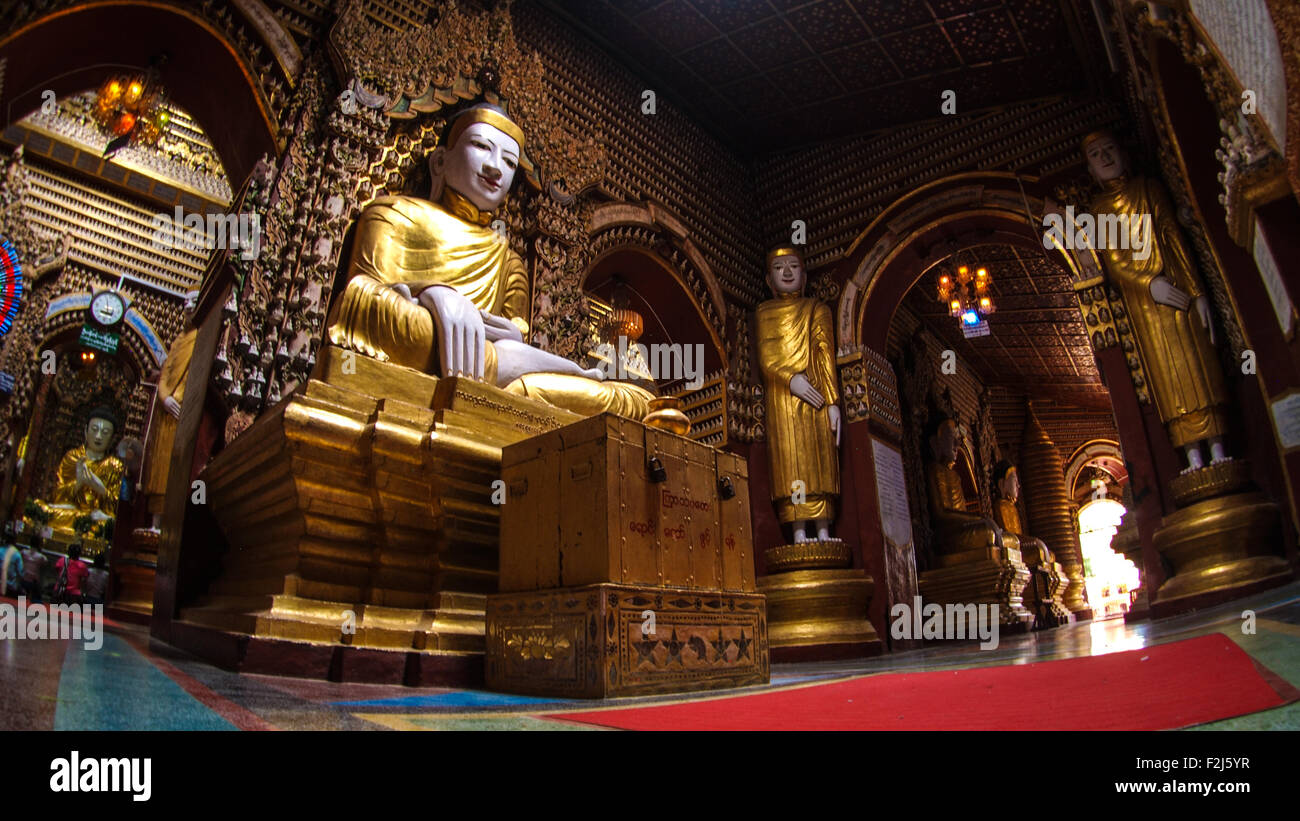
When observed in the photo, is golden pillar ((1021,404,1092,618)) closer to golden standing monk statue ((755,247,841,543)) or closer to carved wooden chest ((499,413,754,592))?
golden standing monk statue ((755,247,841,543))

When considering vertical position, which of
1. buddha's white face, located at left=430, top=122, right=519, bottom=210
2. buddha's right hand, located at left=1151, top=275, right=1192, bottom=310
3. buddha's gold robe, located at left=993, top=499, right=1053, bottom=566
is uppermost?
buddha's white face, located at left=430, top=122, right=519, bottom=210

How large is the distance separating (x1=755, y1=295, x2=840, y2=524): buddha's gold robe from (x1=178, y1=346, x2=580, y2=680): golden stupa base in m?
3.53

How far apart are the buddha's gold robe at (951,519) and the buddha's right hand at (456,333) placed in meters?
6.84

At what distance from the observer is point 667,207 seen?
612 centimetres

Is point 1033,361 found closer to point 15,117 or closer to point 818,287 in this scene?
point 818,287

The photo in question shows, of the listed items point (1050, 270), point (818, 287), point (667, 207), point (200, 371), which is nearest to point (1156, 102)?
point (818, 287)

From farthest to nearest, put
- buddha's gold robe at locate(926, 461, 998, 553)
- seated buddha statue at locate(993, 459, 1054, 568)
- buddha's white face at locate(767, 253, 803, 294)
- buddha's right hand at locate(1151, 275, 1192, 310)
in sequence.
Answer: seated buddha statue at locate(993, 459, 1054, 568), buddha's gold robe at locate(926, 461, 998, 553), buddha's white face at locate(767, 253, 803, 294), buddha's right hand at locate(1151, 275, 1192, 310)

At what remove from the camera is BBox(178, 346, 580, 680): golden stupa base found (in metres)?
2.31

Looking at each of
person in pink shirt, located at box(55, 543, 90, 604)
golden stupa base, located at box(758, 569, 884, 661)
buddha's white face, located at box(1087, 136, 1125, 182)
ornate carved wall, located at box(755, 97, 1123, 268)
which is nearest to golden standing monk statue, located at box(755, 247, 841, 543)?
golden stupa base, located at box(758, 569, 884, 661)

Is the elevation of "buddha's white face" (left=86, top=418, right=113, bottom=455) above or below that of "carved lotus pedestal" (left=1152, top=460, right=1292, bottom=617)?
above

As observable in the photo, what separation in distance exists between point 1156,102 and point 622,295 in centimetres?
395

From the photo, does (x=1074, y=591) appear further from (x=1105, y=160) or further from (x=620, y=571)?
(x=620, y=571)

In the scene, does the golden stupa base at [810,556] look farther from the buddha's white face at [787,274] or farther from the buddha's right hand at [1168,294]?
the buddha's right hand at [1168,294]

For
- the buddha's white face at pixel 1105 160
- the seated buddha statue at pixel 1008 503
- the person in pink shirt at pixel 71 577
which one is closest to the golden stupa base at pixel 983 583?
the seated buddha statue at pixel 1008 503
